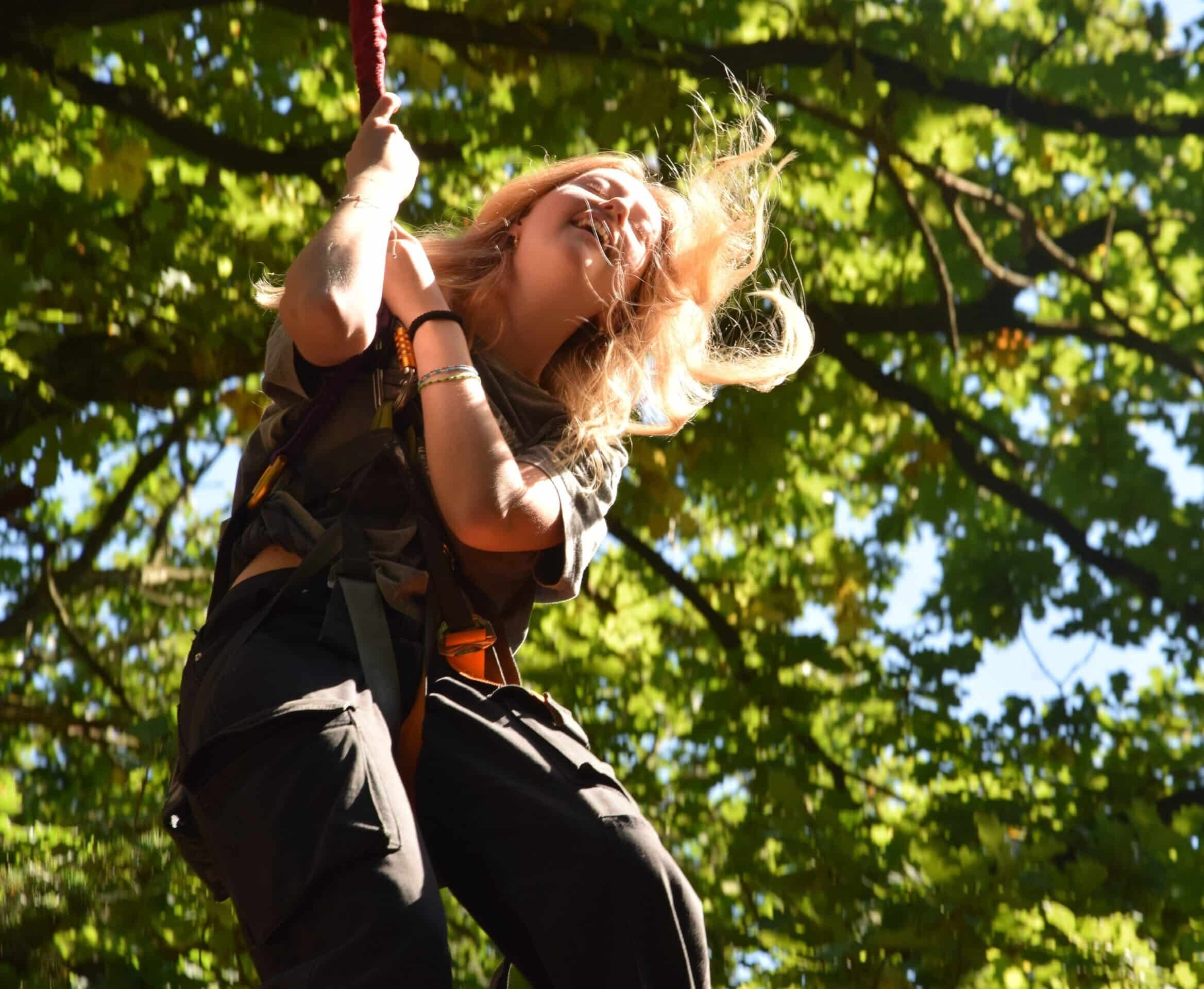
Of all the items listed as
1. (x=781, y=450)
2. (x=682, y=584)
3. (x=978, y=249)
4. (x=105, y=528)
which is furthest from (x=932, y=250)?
(x=105, y=528)

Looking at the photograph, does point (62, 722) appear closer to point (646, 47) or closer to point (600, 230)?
point (646, 47)

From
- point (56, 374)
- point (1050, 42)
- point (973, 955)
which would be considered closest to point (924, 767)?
point (973, 955)

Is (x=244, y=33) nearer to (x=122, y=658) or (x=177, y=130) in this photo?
(x=177, y=130)

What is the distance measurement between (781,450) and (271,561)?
14.1 ft

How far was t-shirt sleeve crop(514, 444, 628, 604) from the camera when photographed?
1.95 metres

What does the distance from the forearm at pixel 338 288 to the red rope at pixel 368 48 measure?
12.6 inches

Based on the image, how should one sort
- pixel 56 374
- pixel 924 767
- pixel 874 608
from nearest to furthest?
pixel 56 374 → pixel 924 767 → pixel 874 608

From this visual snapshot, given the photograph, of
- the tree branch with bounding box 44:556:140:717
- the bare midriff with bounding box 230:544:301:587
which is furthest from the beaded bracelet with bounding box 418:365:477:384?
the tree branch with bounding box 44:556:140:717

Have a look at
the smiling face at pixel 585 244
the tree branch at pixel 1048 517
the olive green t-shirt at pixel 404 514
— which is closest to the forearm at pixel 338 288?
the olive green t-shirt at pixel 404 514

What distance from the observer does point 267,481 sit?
190cm

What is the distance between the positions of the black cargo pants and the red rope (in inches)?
29.8

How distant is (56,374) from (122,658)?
244cm

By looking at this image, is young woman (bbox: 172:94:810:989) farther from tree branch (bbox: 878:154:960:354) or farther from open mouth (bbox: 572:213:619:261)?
tree branch (bbox: 878:154:960:354)

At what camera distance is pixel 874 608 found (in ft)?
24.5
